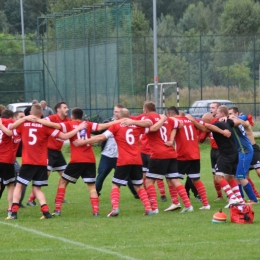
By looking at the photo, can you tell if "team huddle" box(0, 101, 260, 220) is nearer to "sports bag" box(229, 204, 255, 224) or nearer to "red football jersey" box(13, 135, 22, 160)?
"red football jersey" box(13, 135, 22, 160)

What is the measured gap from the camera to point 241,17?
62500 mm

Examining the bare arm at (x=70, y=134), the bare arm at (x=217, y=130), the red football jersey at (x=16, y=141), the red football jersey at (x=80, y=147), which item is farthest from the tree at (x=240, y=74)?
the bare arm at (x=70, y=134)

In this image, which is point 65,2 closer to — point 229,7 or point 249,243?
point 229,7

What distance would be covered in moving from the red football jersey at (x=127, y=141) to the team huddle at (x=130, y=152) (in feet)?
0.06

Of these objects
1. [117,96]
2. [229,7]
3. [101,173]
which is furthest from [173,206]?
[229,7]

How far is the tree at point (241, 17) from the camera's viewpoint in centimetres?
6234

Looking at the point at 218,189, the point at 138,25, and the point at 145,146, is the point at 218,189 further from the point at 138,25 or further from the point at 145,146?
the point at 138,25

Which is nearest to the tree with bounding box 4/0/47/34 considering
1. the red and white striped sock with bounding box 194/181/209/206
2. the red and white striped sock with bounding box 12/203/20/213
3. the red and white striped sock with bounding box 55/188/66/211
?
the red and white striped sock with bounding box 194/181/209/206

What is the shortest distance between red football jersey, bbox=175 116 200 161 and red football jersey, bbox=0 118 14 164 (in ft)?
10.1

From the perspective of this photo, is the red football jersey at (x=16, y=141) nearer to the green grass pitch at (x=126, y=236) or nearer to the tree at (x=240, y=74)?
the green grass pitch at (x=126, y=236)

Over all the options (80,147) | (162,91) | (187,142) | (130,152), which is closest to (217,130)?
(187,142)

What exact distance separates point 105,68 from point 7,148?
872 inches

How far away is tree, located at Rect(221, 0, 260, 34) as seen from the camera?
62344mm

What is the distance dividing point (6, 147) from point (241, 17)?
5104cm
